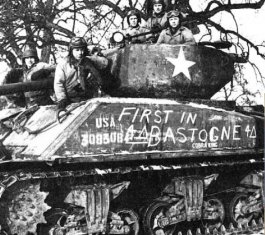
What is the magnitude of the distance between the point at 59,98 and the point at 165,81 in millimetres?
1604

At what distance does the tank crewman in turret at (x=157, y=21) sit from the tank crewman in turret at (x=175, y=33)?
0.25 m

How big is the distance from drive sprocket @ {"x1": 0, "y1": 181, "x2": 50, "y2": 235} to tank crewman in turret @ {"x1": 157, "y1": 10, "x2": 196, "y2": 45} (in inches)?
129

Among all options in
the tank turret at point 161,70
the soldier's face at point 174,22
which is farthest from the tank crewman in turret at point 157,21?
the tank turret at point 161,70

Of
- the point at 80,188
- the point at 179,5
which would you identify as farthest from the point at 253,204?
the point at 179,5

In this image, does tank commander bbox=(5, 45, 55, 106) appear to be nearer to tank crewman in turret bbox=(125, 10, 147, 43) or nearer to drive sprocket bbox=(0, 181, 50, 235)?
tank crewman in turret bbox=(125, 10, 147, 43)

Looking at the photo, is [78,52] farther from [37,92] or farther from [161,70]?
[37,92]

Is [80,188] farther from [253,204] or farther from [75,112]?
[253,204]

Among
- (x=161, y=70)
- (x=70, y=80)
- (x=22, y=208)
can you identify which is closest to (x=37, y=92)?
(x=70, y=80)

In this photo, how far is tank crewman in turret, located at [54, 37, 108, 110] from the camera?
831 centimetres

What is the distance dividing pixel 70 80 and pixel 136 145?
1.70 meters

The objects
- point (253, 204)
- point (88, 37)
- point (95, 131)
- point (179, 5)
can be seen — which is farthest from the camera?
point (88, 37)

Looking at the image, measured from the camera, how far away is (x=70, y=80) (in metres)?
8.80

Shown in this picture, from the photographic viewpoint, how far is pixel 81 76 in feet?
27.1

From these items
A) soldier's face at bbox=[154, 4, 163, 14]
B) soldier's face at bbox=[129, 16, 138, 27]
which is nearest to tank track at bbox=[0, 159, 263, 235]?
soldier's face at bbox=[129, 16, 138, 27]
